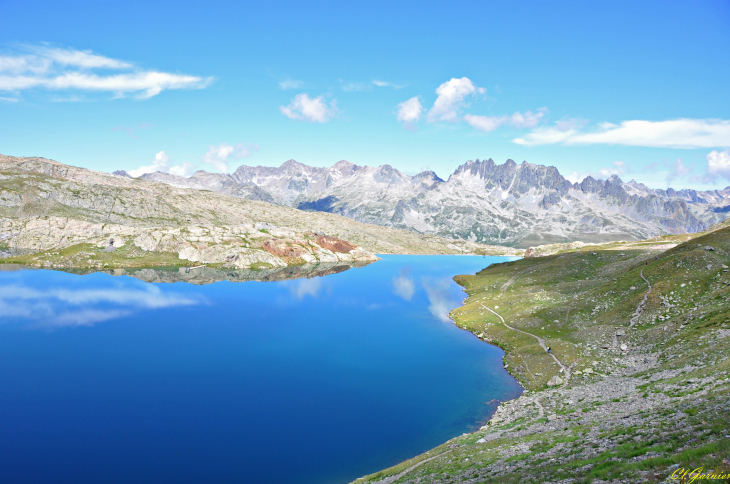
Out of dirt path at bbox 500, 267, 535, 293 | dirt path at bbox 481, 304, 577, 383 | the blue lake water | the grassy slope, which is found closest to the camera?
the grassy slope

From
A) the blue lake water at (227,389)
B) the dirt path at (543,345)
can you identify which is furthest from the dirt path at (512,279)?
the blue lake water at (227,389)

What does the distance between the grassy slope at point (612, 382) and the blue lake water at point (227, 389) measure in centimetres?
Answer: 702

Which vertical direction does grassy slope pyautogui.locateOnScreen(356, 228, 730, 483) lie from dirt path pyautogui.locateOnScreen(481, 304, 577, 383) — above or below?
above

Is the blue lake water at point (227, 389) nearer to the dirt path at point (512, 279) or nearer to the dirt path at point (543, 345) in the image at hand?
the dirt path at point (543, 345)

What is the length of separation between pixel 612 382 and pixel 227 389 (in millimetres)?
52807

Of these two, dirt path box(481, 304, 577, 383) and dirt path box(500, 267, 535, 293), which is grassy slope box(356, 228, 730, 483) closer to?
dirt path box(481, 304, 577, 383)

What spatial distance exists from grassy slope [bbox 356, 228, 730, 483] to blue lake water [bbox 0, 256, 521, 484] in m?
7.02

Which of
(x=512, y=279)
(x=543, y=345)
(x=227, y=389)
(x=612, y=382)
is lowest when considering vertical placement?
(x=543, y=345)

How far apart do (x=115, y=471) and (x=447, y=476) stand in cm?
3128

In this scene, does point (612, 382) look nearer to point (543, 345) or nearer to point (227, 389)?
point (543, 345)

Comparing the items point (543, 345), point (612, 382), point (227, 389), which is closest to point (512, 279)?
point (543, 345)

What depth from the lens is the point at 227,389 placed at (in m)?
52.0

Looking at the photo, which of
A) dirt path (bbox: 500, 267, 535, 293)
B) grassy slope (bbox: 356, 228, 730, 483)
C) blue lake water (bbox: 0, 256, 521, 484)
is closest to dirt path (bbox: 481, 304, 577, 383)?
grassy slope (bbox: 356, 228, 730, 483)

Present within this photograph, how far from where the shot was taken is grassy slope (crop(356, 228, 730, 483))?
2255cm
